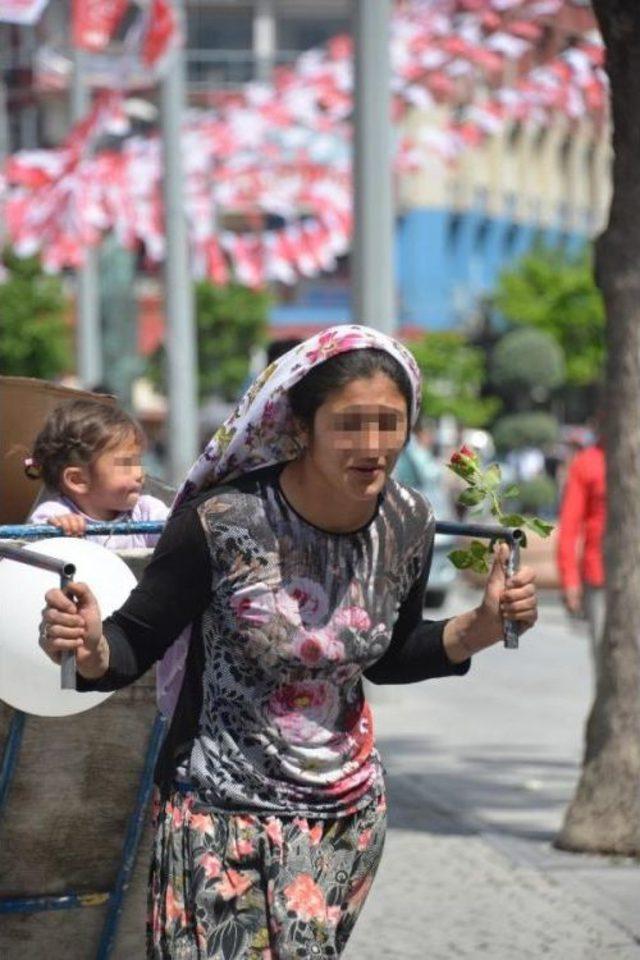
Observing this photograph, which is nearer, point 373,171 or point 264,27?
point 373,171

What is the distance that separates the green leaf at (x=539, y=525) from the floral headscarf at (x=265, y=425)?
250mm

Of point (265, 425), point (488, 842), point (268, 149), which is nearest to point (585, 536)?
point (488, 842)

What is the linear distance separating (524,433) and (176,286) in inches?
845

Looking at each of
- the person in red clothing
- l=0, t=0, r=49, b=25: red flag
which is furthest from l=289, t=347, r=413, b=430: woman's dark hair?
l=0, t=0, r=49, b=25: red flag

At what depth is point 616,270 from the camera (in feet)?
26.9

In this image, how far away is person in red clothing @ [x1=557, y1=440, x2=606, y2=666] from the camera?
10.8 meters

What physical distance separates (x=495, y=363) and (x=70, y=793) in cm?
4484

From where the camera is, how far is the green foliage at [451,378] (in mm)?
45875

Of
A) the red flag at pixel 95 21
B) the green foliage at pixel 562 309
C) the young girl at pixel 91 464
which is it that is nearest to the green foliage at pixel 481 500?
the young girl at pixel 91 464

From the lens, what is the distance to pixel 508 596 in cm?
384

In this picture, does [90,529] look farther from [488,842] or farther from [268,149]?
[268,149]

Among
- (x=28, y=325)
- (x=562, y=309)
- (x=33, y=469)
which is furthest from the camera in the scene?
(x=562, y=309)

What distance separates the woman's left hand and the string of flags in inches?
770

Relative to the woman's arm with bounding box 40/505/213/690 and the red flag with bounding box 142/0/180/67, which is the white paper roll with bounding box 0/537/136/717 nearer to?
the woman's arm with bounding box 40/505/213/690
